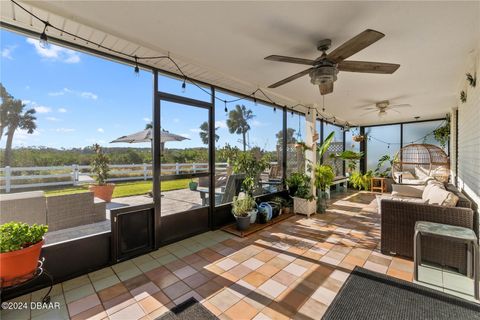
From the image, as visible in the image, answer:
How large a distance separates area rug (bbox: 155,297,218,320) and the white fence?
174 centimetres

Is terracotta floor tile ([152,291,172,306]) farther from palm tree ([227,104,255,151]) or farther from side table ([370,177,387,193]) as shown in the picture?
side table ([370,177,387,193])

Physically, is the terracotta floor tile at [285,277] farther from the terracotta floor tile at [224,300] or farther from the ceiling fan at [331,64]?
the ceiling fan at [331,64]

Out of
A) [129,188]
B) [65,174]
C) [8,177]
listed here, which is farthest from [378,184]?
[8,177]

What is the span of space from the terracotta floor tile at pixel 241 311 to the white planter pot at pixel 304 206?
3036 mm

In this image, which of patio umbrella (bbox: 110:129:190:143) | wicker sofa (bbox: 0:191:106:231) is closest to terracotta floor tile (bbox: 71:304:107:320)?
wicker sofa (bbox: 0:191:106:231)

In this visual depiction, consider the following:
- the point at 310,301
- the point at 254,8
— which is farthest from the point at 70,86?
the point at 310,301

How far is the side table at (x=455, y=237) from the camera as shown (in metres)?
2.09

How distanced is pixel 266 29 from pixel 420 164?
709 cm

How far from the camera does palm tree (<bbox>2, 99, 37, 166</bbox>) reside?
7.14 feet

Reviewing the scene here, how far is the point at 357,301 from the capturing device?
2.02m

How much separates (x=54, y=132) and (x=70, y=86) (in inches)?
20.8

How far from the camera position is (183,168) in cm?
354

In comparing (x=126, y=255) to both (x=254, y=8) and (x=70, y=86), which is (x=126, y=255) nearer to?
(x=70, y=86)

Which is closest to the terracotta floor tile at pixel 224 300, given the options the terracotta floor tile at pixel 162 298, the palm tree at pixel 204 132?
the terracotta floor tile at pixel 162 298
